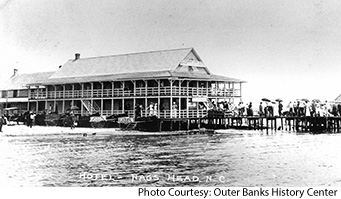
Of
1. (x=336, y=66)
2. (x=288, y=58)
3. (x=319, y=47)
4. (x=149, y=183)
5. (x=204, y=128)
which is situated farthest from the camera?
(x=204, y=128)

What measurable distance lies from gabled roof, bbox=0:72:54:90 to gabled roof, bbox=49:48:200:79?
535 cm

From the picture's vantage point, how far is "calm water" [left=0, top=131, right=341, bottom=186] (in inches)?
459

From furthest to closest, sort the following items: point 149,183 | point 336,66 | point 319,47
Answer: point 336,66 < point 319,47 < point 149,183

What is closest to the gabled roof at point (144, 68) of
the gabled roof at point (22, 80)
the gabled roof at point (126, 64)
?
the gabled roof at point (126, 64)

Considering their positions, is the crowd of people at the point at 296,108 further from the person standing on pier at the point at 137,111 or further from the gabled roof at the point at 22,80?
the gabled roof at the point at 22,80

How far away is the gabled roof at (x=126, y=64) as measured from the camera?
121 ft

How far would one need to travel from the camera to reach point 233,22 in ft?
54.5

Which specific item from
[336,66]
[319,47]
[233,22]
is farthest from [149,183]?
[336,66]

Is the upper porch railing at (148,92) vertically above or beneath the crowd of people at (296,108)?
above

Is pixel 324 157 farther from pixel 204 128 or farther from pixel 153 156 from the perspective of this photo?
pixel 204 128

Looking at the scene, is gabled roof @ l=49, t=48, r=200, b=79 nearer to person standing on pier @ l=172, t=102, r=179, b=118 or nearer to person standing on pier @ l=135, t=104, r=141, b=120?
person standing on pier @ l=172, t=102, r=179, b=118

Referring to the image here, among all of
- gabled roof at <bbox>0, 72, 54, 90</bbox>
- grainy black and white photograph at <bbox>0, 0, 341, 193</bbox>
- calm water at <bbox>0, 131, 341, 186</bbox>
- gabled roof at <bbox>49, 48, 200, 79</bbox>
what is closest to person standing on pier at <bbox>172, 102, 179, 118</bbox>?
gabled roof at <bbox>49, 48, 200, 79</bbox>

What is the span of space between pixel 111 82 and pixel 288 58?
2049cm

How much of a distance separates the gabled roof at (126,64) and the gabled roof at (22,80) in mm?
5347
